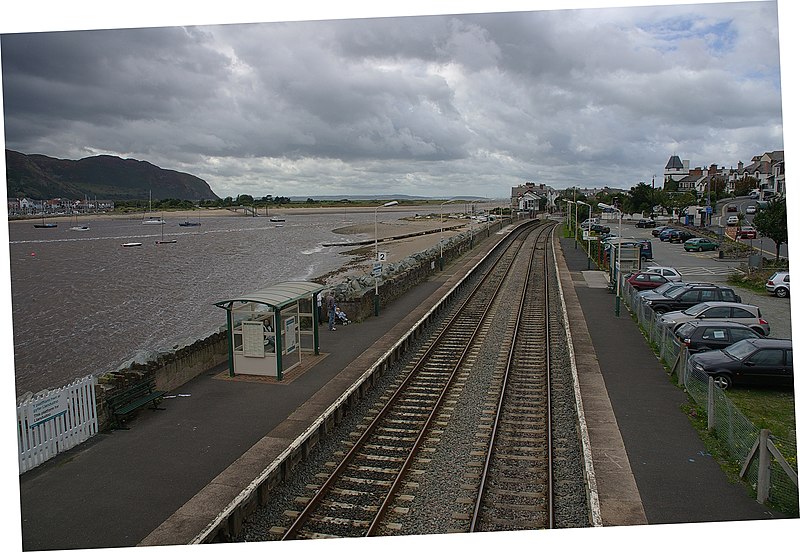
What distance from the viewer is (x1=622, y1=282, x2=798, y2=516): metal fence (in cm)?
877

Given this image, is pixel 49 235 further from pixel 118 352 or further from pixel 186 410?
pixel 186 410

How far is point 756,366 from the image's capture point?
14.6m

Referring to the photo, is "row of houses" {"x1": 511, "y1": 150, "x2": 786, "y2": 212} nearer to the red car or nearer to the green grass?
the red car

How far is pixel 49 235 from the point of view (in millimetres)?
114000

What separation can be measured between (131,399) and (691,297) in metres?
19.2

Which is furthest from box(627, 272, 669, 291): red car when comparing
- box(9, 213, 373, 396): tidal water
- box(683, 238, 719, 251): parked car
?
box(683, 238, 719, 251): parked car

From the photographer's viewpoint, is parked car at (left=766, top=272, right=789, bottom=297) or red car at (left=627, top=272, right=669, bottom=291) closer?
red car at (left=627, top=272, right=669, bottom=291)

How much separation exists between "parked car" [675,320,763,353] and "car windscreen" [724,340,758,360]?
1299 mm

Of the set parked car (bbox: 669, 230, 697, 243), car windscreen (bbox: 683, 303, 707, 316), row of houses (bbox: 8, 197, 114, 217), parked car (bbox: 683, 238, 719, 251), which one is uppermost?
row of houses (bbox: 8, 197, 114, 217)

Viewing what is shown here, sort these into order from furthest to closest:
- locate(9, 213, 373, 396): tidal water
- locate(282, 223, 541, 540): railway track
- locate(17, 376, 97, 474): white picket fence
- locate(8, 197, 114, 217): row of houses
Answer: locate(8, 197, 114, 217): row of houses, locate(9, 213, 373, 396): tidal water, locate(17, 376, 97, 474): white picket fence, locate(282, 223, 541, 540): railway track

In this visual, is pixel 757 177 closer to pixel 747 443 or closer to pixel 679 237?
pixel 679 237

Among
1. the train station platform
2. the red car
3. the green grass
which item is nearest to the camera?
the train station platform

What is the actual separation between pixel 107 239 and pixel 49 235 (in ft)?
66.2

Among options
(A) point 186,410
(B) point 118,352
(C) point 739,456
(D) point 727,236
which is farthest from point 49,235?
(C) point 739,456
